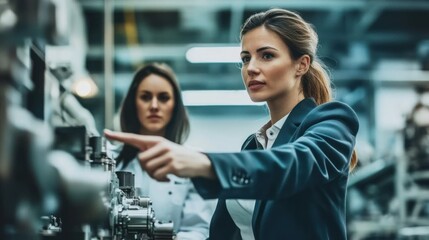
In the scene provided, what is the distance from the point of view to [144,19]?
8.73 metres

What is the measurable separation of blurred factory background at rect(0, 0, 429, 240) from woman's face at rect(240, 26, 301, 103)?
1.65m

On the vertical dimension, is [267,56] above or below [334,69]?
below

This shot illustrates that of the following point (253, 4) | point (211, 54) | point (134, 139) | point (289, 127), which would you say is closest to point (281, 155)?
point (134, 139)

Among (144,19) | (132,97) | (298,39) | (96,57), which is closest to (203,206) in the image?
(132,97)

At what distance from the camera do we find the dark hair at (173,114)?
10.0 ft

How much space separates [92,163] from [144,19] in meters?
7.74

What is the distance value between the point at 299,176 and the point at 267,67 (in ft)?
1.69

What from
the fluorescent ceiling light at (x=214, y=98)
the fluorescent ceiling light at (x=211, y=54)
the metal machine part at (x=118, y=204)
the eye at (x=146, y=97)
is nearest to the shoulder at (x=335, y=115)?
the metal machine part at (x=118, y=204)

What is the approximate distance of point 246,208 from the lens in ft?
6.01

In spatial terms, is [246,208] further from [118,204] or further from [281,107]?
[118,204]

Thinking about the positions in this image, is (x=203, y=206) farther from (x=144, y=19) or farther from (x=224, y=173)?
(x=144, y=19)

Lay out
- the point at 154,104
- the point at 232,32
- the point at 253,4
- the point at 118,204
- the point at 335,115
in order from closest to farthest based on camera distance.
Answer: the point at 118,204
the point at 335,115
the point at 154,104
the point at 253,4
the point at 232,32

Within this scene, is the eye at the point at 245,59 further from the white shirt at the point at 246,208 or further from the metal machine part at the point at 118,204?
the metal machine part at the point at 118,204

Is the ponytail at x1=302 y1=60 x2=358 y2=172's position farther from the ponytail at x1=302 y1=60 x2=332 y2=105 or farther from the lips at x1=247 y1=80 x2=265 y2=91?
the lips at x1=247 y1=80 x2=265 y2=91
